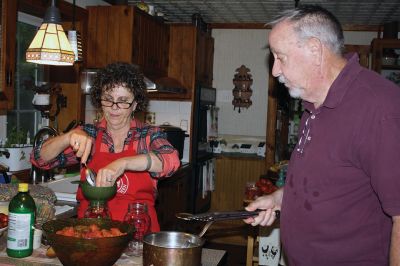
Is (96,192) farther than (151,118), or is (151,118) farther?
(151,118)

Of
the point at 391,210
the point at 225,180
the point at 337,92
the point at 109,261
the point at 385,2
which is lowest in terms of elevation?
the point at 225,180

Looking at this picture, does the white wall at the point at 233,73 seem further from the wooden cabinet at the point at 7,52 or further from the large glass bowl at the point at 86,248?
the large glass bowl at the point at 86,248

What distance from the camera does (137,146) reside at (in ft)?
7.41

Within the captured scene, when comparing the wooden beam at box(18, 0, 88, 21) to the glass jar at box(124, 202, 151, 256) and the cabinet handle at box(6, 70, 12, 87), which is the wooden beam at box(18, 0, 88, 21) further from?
the glass jar at box(124, 202, 151, 256)

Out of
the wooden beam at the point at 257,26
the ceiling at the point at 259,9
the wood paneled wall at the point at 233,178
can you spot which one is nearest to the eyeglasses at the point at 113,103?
the ceiling at the point at 259,9

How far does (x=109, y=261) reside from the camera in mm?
1549

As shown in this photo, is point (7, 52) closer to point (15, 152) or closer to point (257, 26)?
point (15, 152)

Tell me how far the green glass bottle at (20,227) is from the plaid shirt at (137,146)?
1.56 feet

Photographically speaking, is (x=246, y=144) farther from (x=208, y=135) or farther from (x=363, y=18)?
(x=363, y=18)

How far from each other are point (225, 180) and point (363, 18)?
8.55 ft

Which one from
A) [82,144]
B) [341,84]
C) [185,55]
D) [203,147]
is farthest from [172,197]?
[341,84]

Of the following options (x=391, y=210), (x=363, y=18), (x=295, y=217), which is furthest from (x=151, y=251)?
(x=363, y=18)

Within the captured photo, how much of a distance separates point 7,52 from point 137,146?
124cm

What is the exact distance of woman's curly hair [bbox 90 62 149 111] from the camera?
86.6 inches
